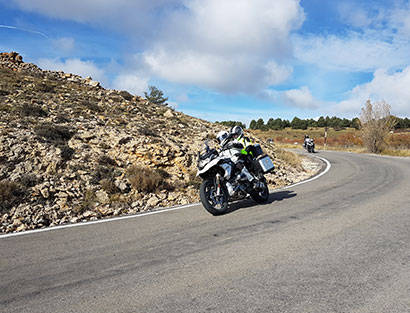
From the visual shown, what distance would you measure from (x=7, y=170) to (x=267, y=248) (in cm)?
705

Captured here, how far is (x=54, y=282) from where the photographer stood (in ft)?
10.7

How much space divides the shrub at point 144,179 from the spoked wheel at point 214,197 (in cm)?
258

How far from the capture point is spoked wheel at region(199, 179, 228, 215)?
5945mm

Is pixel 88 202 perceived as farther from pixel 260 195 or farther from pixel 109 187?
pixel 260 195

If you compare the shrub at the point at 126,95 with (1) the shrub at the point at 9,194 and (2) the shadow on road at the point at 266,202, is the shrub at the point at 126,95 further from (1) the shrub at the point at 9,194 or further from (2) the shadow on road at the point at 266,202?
(2) the shadow on road at the point at 266,202

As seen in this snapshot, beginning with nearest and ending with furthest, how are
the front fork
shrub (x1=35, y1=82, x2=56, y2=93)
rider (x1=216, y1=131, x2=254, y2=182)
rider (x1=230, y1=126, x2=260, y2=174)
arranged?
the front fork, rider (x1=216, y1=131, x2=254, y2=182), rider (x1=230, y1=126, x2=260, y2=174), shrub (x1=35, y1=82, x2=56, y2=93)

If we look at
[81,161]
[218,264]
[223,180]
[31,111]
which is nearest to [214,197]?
[223,180]

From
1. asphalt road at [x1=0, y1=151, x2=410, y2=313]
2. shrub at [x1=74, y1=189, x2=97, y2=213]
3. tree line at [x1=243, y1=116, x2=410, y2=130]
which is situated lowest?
asphalt road at [x1=0, y1=151, x2=410, y2=313]

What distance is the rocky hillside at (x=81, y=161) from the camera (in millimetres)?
6816

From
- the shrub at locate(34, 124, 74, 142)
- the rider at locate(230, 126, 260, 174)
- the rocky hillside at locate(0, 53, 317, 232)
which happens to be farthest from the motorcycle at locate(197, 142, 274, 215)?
the shrub at locate(34, 124, 74, 142)

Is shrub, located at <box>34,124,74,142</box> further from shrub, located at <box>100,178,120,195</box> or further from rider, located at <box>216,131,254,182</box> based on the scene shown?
rider, located at <box>216,131,254,182</box>

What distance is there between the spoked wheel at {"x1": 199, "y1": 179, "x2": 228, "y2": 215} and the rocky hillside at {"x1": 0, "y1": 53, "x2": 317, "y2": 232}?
1.90 meters

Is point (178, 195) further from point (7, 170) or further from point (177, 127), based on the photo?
point (177, 127)

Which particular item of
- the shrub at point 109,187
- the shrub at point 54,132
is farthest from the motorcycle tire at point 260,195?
the shrub at point 54,132
